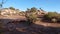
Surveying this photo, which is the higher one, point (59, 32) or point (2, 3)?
point (2, 3)

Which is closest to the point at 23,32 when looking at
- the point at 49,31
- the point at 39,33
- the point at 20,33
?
the point at 20,33

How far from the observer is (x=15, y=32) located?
1470 cm

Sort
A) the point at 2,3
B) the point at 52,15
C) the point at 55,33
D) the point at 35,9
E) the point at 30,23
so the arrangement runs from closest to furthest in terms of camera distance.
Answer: the point at 2,3 < the point at 55,33 < the point at 30,23 < the point at 52,15 < the point at 35,9

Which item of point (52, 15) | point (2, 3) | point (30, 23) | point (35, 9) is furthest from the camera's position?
point (35, 9)

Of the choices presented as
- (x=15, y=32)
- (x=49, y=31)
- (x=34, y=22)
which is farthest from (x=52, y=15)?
(x=15, y=32)

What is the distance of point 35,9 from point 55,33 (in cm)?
1992

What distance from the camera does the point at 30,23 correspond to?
18.9 m

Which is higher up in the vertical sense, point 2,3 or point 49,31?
point 2,3

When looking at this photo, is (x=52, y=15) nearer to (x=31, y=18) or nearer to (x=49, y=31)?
(x=31, y=18)

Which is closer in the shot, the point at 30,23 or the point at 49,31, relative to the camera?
the point at 49,31

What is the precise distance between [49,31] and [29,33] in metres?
2.14

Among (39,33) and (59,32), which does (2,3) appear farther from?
(59,32)

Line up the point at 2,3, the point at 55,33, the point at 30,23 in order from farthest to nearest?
the point at 30,23 < the point at 55,33 < the point at 2,3

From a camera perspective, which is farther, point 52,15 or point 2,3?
point 52,15
